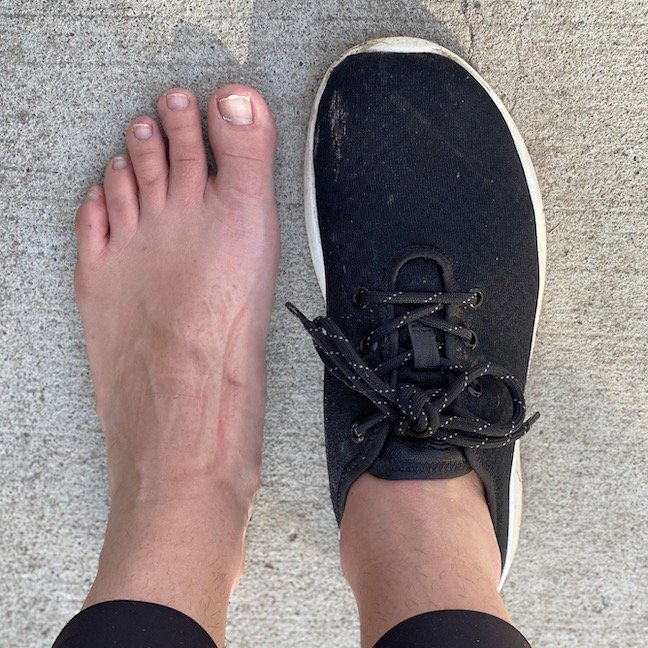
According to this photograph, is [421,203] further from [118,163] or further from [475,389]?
[118,163]

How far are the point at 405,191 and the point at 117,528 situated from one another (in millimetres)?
602

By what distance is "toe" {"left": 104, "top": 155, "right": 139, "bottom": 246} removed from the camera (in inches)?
38.4

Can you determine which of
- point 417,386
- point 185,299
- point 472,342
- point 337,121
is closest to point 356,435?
point 417,386

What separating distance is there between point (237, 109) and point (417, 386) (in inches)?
18.1

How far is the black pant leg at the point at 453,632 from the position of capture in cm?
67

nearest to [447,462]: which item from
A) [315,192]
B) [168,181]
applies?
[315,192]

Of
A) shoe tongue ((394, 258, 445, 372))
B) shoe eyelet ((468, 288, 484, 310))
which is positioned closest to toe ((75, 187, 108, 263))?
shoe tongue ((394, 258, 445, 372))

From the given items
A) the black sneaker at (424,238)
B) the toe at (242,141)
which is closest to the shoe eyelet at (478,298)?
the black sneaker at (424,238)

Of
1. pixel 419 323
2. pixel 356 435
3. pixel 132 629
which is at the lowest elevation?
pixel 132 629

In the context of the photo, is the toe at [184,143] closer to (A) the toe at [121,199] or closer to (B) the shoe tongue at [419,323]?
(A) the toe at [121,199]

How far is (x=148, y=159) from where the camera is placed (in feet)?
3.17

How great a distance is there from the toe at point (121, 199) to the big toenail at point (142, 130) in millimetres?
47

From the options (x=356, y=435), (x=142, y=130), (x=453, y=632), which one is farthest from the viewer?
(x=142, y=130)

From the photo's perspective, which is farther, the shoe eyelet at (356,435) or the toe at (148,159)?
the toe at (148,159)
